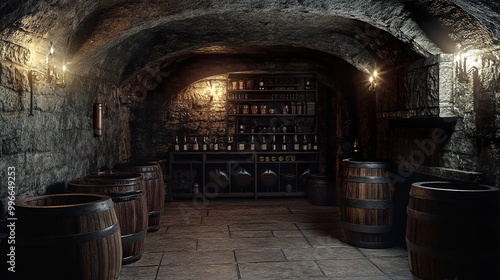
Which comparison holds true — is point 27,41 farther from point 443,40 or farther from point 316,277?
point 443,40

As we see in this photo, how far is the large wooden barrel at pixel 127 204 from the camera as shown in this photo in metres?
3.57

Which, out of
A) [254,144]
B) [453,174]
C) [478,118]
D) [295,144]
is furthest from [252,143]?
[478,118]

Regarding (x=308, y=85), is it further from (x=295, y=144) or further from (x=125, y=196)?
(x=125, y=196)

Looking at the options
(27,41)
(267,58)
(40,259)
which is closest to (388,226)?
(40,259)

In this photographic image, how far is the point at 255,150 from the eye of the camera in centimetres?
788

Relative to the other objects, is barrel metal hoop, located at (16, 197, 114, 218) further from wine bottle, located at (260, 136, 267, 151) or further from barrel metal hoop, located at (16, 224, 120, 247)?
wine bottle, located at (260, 136, 267, 151)

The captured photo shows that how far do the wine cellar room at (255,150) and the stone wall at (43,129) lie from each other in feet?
0.06

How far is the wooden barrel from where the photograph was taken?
23.5 feet

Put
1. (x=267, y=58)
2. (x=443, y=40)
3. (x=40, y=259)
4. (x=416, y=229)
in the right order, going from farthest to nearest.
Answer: (x=267, y=58) → (x=443, y=40) → (x=416, y=229) → (x=40, y=259)

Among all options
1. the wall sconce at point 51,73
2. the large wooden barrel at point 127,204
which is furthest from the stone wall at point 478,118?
the wall sconce at point 51,73

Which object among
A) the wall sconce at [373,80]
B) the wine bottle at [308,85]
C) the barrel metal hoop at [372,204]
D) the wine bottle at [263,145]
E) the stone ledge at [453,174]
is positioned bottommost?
the barrel metal hoop at [372,204]

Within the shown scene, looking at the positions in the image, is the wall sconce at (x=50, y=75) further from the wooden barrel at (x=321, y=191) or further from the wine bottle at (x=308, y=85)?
the wine bottle at (x=308, y=85)

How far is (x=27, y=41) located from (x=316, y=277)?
2832mm

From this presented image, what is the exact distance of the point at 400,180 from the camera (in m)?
4.68
